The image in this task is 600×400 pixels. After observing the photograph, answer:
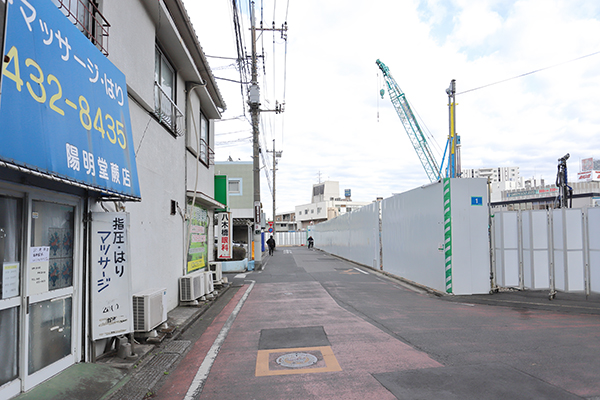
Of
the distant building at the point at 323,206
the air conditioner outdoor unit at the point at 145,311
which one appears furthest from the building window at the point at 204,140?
the distant building at the point at 323,206

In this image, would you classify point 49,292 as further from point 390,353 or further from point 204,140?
point 204,140

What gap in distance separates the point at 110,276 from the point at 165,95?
4.85 metres

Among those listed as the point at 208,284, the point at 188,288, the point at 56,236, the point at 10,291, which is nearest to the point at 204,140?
the point at 208,284

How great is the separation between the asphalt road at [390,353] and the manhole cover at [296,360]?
0.05 feet

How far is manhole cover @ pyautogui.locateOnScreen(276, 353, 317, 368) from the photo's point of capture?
17.9 ft

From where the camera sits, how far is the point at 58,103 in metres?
3.95

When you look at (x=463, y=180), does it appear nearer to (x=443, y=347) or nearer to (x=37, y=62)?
(x=443, y=347)

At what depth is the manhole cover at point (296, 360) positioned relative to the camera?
5.45 m

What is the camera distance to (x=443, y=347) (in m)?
6.04

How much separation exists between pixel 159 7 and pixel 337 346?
7302 millimetres

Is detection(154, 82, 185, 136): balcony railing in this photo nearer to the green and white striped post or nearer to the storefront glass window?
the storefront glass window

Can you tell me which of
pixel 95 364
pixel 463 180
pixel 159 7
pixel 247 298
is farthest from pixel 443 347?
pixel 159 7

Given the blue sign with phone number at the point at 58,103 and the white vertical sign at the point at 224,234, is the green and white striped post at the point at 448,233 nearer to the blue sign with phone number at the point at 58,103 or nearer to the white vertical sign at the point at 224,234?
the white vertical sign at the point at 224,234

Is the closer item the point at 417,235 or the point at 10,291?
the point at 10,291
